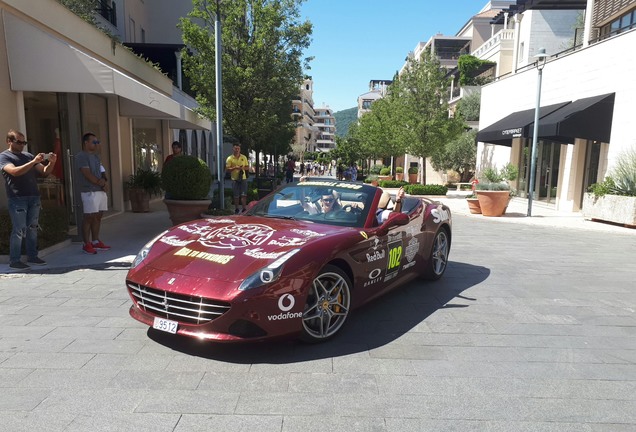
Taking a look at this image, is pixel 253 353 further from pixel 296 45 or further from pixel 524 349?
pixel 296 45

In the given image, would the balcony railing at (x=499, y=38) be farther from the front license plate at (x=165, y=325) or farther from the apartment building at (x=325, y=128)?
the apartment building at (x=325, y=128)

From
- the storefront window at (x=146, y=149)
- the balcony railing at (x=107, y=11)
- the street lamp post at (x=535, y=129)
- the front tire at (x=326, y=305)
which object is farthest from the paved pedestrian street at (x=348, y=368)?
the balcony railing at (x=107, y=11)

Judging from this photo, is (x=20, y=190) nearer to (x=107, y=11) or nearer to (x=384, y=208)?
(x=384, y=208)

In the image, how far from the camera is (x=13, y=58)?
6.82 m

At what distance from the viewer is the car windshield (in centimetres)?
451

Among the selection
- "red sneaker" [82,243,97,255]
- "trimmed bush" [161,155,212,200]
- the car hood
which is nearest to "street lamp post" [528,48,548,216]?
"trimmed bush" [161,155,212,200]

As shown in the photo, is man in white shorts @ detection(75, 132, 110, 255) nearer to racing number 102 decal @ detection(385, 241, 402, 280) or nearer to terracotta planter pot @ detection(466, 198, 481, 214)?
racing number 102 decal @ detection(385, 241, 402, 280)

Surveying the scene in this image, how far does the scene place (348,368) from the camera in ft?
11.1

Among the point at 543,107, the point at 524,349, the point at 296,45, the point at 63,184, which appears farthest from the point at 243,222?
Result: the point at 543,107

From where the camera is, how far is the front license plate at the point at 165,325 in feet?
11.0

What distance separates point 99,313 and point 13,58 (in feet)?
16.0

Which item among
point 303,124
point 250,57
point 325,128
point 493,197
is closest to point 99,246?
point 250,57

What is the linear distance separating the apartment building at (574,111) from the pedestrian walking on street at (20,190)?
13.5 metres

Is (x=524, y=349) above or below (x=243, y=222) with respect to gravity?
below
